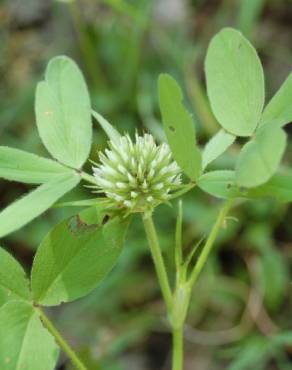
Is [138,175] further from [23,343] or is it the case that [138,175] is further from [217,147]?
[23,343]

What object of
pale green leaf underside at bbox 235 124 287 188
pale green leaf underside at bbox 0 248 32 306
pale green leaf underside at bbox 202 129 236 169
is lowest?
pale green leaf underside at bbox 0 248 32 306

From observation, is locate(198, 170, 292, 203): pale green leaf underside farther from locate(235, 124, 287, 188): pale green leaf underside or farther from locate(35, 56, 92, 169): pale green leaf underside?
locate(35, 56, 92, 169): pale green leaf underside

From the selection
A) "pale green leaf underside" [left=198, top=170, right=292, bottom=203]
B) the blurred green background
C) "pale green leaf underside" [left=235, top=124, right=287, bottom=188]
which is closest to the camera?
"pale green leaf underside" [left=235, top=124, right=287, bottom=188]

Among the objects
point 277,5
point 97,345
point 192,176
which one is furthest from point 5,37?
point 192,176

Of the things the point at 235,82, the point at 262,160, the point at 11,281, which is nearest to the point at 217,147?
the point at 235,82

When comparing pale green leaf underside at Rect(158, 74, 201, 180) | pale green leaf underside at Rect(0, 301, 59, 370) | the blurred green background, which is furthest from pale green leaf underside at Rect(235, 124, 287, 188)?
the blurred green background

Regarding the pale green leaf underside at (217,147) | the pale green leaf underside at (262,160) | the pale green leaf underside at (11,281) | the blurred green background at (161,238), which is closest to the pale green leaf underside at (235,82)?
the pale green leaf underside at (217,147)

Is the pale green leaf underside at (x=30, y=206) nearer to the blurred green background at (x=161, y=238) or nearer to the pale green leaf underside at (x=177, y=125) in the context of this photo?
the pale green leaf underside at (x=177, y=125)
